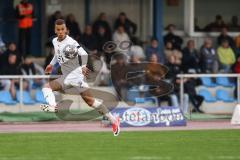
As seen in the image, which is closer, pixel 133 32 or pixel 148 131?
pixel 148 131

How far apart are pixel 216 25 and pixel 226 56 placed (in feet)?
5.80

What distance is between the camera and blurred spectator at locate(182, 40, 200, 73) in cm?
2489

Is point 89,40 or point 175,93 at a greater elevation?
point 89,40

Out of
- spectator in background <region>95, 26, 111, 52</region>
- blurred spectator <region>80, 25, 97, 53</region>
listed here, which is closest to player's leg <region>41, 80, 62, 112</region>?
blurred spectator <region>80, 25, 97, 53</region>

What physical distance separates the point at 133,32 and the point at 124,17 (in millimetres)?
551

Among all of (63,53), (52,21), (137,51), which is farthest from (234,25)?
(63,53)

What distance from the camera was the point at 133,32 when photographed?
26281 millimetres

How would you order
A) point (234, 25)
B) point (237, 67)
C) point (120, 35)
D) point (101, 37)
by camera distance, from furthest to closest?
point (234, 25) → point (120, 35) → point (237, 67) → point (101, 37)

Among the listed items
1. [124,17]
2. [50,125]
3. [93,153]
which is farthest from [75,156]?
[124,17]

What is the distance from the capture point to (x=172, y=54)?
24.7 metres

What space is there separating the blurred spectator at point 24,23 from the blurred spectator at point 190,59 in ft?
14.2

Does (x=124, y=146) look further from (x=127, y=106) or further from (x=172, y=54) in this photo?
(x=172, y=54)

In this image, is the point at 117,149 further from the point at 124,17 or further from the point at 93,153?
the point at 124,17

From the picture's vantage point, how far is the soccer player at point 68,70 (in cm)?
1636
